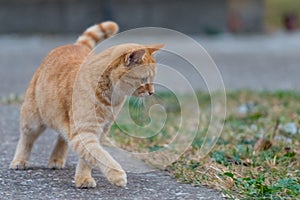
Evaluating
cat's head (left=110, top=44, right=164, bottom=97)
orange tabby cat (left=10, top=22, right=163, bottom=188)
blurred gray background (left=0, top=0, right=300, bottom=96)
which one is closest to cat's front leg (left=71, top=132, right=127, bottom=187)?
orange tabby cat (left=10, top=22, right=163, bottom=188)

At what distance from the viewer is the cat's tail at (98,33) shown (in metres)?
5.39

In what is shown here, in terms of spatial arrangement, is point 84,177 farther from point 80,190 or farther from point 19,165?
point 19,165

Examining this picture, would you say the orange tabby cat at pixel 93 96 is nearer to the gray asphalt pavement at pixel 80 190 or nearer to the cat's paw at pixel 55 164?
the gray asphalt pavement at pixel 80 190

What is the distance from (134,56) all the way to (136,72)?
11 centimetres

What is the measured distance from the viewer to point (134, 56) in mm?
4320

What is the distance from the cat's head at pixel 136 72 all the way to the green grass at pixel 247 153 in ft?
2.42

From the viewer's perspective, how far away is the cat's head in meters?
4.35

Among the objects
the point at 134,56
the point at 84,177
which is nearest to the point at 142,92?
the point at 134,56

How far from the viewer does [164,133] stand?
626 cm

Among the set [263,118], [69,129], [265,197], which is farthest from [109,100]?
[263,118]

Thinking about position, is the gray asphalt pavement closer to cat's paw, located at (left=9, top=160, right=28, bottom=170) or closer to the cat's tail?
cat's paw, located at (left=9, top=160, right=28, bottom=170)

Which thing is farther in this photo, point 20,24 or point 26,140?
point 20,24

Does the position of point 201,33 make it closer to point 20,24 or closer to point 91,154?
point 20,24

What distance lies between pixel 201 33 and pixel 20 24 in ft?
11.9
